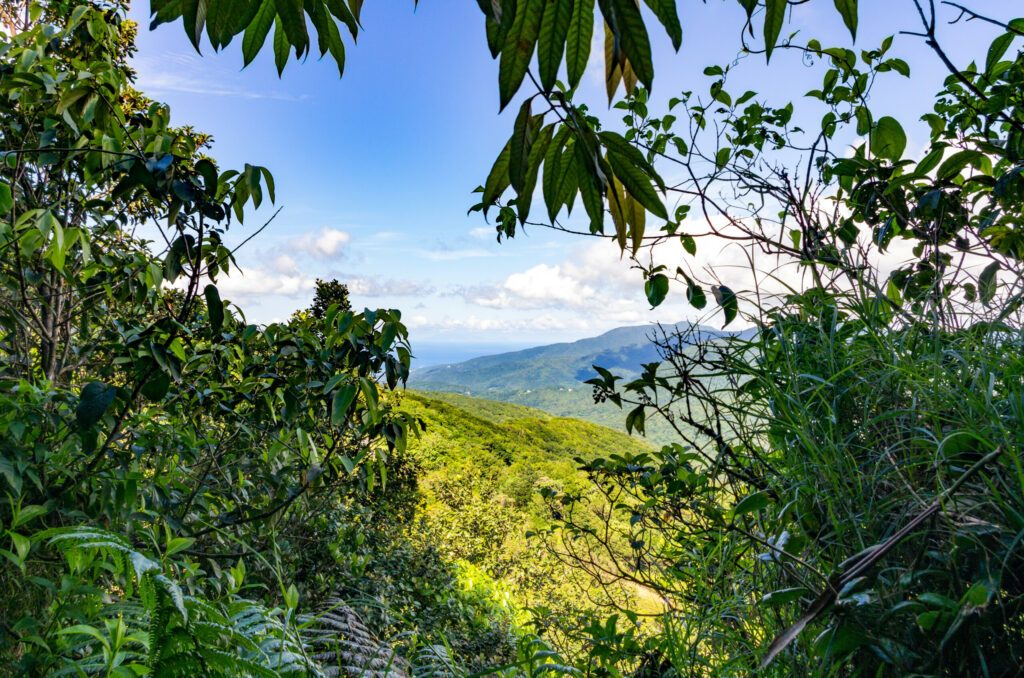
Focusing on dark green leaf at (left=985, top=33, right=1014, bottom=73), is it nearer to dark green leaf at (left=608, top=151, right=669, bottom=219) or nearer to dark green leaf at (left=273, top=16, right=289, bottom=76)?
dark green leaf at (left=608, top=151, right=669, bottom=219)

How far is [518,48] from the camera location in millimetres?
505

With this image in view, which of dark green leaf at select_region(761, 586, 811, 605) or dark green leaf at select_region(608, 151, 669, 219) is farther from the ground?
dark green leaf at select_region(608, 151, 669, 219)

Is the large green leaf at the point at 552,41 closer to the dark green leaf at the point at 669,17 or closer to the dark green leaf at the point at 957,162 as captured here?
the dark green leaf at the point at 669,17

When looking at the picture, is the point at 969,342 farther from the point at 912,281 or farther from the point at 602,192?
the point at 602,192

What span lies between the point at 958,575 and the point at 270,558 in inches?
102

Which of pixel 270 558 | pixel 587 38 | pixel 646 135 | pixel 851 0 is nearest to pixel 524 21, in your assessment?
pixel 587 38

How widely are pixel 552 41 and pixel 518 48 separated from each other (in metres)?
0.04

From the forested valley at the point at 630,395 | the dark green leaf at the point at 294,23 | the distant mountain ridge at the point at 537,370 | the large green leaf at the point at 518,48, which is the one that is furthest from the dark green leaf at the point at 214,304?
the distant mountain ridge at the point at 537,370

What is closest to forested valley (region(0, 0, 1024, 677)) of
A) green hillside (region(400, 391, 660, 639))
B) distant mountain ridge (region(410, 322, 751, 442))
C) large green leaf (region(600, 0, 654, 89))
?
large green leaf (region(600, 0, 654, 89))

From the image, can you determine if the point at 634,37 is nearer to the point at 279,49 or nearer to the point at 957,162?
the point at 279,49

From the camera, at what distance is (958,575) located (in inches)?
25.7

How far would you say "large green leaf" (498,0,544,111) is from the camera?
502 mm

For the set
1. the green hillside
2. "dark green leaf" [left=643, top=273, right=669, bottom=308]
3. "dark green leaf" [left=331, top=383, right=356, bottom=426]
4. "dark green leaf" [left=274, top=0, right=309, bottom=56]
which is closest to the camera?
"dark green leaf" [left=274, top=0, right=309, bottom=56]

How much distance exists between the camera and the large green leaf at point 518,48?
50 cm
